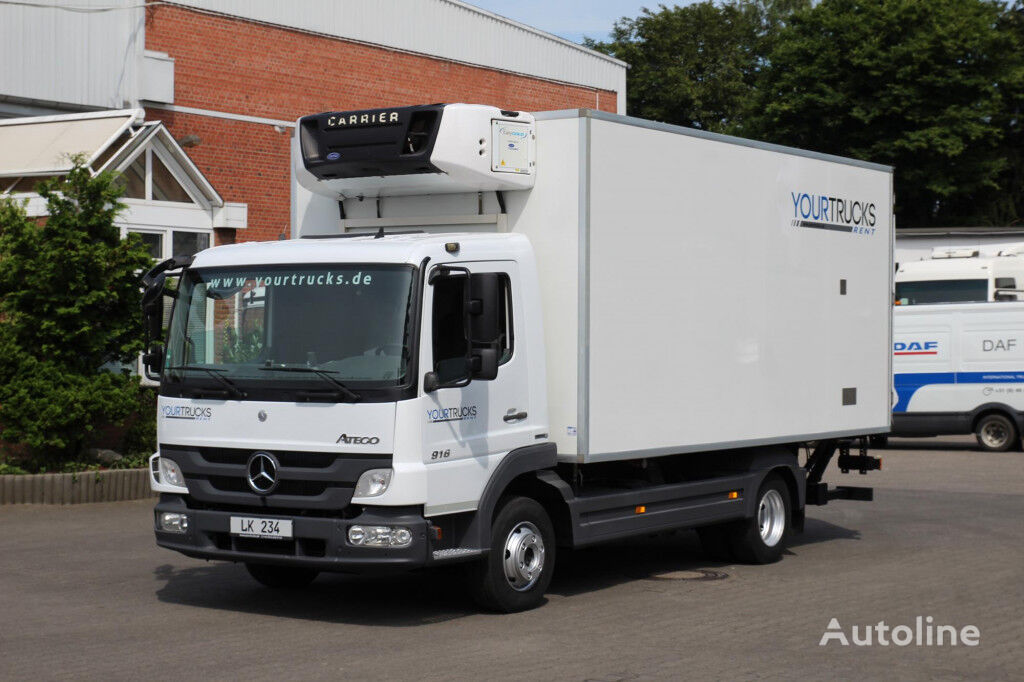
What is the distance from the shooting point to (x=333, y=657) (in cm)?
822

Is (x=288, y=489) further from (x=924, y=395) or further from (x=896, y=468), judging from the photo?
(x=924, y=395)

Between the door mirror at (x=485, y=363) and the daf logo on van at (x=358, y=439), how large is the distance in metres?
0.78

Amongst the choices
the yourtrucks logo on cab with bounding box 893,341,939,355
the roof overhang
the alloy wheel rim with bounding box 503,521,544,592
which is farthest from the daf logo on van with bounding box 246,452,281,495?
the yourtrucks logo on cab with bounding box 893,341,939,355

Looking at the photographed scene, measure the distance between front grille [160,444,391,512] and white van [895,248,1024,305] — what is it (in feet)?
70.3

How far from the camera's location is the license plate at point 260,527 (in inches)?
355

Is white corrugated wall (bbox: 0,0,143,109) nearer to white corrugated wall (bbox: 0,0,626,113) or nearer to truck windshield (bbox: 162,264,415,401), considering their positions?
white corrugated wall (bbox: 0,0,626,113)

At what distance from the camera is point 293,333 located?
9.20m

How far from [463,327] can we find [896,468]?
589 inches

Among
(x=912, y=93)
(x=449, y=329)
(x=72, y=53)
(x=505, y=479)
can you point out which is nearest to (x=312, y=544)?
(x=505, y=479)

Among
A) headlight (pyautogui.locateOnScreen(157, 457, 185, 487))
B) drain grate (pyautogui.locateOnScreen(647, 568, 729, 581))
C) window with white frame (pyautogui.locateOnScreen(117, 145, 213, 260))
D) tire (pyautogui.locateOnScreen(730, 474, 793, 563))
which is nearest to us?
headlight (pyautogui.locateOnScreen(157, 457, 185, 487))

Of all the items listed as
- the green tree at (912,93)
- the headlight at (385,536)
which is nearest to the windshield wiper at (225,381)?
the headlight at (385,536)

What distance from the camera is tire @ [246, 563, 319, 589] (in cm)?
1064

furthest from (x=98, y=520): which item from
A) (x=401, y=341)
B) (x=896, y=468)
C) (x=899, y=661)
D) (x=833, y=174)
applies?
(x=896, y=468)

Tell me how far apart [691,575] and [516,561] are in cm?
250
